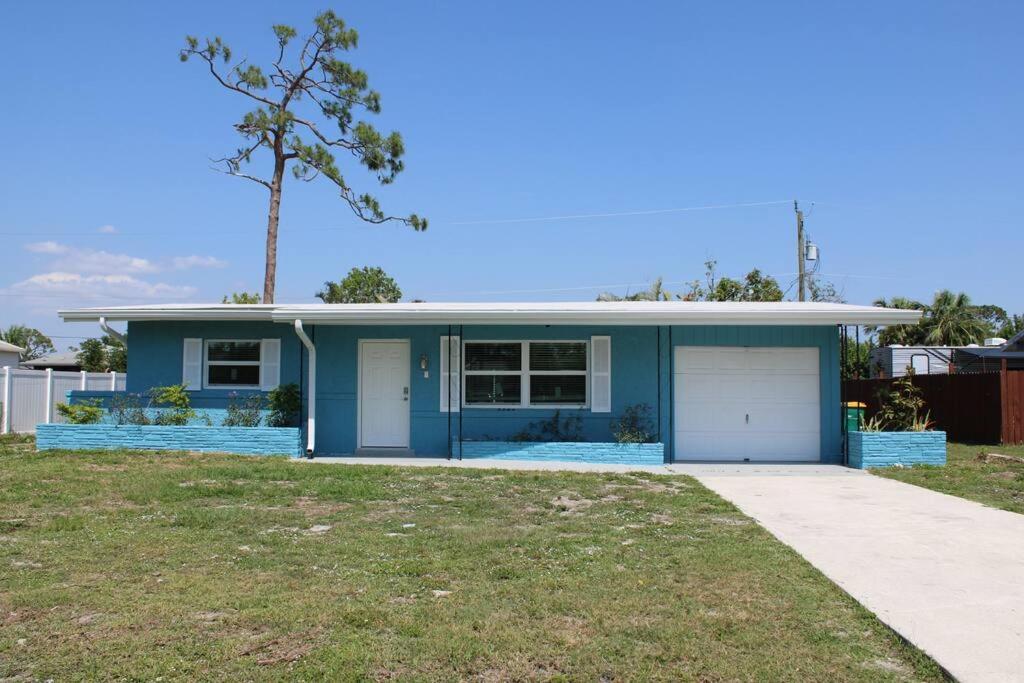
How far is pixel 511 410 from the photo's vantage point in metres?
14.0

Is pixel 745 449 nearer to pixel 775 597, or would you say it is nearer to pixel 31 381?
pixel 775 597

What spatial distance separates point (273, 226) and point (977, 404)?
20088 millimetres

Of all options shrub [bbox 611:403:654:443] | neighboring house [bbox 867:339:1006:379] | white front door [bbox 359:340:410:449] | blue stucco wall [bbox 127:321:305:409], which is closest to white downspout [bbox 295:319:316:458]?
blue stucco wall [bbox 127:321:305:409]

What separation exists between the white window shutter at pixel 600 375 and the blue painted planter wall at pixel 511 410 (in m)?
0.10

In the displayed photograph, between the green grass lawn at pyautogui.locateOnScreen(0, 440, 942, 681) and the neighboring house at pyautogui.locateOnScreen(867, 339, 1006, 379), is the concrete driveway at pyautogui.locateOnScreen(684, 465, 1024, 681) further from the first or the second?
the neighboring house at pyautogui.locateOnScreen(867, 339, 1006, 379)

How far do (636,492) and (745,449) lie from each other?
463 cm

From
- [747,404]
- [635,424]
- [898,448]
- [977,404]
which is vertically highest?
[747,404]

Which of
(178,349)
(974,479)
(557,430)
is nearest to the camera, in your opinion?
(974,479)

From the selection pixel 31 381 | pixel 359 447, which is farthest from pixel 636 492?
pixel 31 381

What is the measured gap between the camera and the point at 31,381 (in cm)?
1970

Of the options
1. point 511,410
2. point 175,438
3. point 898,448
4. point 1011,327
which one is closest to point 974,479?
point 898,448

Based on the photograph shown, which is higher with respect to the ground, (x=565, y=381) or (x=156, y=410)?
(x=565, y=381)

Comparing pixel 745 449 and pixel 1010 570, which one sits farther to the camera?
pixel 745 449

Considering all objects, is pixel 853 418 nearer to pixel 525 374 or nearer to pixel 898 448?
pixel 898 448
